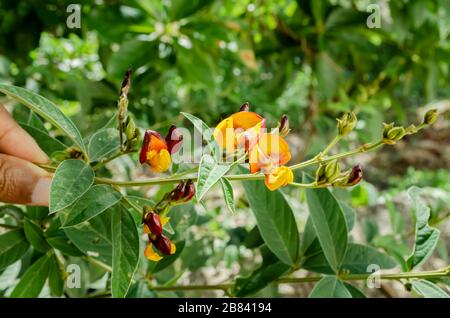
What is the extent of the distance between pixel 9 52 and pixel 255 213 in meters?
1.06

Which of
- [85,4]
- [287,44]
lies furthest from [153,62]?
[287,44]

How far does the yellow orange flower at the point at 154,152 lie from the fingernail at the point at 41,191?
0.10 m

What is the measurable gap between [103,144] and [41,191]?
0.29 feet

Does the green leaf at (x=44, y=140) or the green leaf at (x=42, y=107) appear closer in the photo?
the green leaf at (x=42, y=107)

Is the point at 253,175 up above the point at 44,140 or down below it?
below

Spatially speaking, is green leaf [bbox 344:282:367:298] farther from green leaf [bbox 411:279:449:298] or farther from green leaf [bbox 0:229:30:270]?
green leaf [bbox 0:229:30:270]

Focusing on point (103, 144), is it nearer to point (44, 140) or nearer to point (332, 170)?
point (44, 140)

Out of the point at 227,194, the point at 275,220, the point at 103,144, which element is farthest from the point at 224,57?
the point at 227,194

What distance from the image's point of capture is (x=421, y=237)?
0.67 m

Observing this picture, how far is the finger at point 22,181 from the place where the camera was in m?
0.50

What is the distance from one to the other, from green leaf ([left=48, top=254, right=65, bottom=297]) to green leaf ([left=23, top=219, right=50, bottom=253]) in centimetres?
3

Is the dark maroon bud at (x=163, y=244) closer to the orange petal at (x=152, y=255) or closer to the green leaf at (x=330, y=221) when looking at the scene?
the orange petal at (x=152, y=255)

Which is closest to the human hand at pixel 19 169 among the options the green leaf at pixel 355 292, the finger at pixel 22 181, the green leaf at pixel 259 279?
the finger at pixel 22 181
